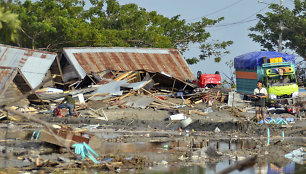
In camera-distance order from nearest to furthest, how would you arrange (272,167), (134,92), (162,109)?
(272,167)
(162,109)
(134,92)

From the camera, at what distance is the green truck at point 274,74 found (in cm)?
2580

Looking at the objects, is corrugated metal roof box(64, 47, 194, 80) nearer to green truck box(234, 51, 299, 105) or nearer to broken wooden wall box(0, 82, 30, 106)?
broken wooden wall box(0, 82, 30, 106)

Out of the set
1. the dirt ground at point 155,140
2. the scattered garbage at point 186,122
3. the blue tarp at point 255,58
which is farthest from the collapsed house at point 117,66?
the scattered garbage at point 186,122

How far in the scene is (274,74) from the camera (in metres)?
25.9

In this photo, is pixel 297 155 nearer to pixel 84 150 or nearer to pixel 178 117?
pixel 84 150

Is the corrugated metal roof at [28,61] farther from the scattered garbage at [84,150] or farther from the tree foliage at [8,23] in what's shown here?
the tree foliage at [8,23]

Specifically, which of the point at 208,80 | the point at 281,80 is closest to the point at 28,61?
the point at 208,80

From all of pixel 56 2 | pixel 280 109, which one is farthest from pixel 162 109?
pixel 56 2

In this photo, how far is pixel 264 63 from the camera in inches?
1039

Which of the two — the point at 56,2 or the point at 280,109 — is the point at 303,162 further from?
the point at 56,2

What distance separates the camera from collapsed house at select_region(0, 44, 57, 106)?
943 inches

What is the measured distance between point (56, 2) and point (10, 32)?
29.5 m

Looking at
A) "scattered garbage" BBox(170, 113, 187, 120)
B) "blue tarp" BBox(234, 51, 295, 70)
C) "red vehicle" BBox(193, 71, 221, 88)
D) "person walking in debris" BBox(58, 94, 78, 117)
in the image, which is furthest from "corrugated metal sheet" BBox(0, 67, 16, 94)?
"blue tarp" BBox(234, 51, 295, 70)

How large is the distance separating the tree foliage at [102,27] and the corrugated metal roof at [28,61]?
2916 mm
